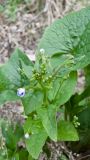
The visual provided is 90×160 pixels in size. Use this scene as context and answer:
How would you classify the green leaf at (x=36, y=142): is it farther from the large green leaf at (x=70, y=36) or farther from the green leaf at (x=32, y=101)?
the large green leaf at (x=70, y=36)

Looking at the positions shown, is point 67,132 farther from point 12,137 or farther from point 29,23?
point 29,23

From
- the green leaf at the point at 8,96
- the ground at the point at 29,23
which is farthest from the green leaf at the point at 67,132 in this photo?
the ground at the point at 29,23

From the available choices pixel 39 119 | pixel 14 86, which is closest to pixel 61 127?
pixel 39 119

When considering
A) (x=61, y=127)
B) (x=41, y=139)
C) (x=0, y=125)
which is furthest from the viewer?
(x=0, y=125)

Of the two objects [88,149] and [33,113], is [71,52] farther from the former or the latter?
[88,149]

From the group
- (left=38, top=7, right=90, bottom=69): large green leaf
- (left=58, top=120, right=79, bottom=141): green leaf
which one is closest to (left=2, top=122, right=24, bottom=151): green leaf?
(left=58, top=120, right=79, bottom=141): green leaf

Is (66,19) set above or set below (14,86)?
above
